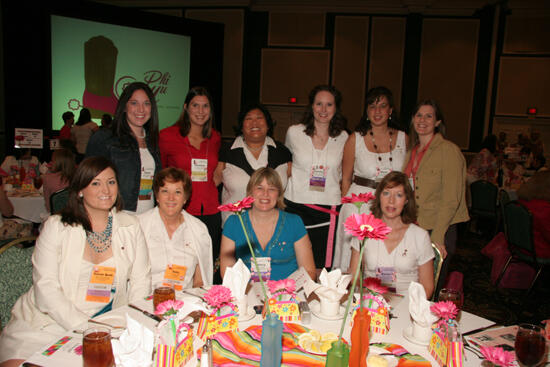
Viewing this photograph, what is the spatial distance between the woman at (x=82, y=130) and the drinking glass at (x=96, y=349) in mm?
5987

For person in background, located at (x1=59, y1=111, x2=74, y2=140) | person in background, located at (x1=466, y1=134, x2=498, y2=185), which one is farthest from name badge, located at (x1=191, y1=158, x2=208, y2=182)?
person in background, located at (x1=466, y1=134, x2=498, y2=185)

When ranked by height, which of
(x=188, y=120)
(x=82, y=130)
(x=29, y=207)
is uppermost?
(x=188, y=120)

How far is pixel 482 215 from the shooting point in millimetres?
5836

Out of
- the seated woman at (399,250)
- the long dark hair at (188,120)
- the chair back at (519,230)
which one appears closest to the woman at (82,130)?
the long dark hair at (188,120)

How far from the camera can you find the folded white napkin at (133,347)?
1193 mm

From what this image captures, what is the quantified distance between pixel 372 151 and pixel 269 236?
112cm

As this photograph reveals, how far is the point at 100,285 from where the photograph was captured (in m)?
1.87

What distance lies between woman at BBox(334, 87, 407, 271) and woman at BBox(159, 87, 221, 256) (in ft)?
3.46

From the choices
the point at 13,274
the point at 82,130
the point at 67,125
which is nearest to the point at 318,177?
the point at 13,274

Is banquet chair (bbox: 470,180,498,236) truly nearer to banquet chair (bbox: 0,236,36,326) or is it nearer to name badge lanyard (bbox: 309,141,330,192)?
name badge lanyard (bbox: 309,141,330,192)

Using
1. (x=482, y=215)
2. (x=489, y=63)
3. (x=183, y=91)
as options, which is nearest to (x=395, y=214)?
(x=482, y=215)

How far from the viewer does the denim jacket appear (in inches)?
102

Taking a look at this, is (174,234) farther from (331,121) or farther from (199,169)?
(331,121)

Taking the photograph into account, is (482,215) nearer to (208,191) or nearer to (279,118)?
(208,191)
